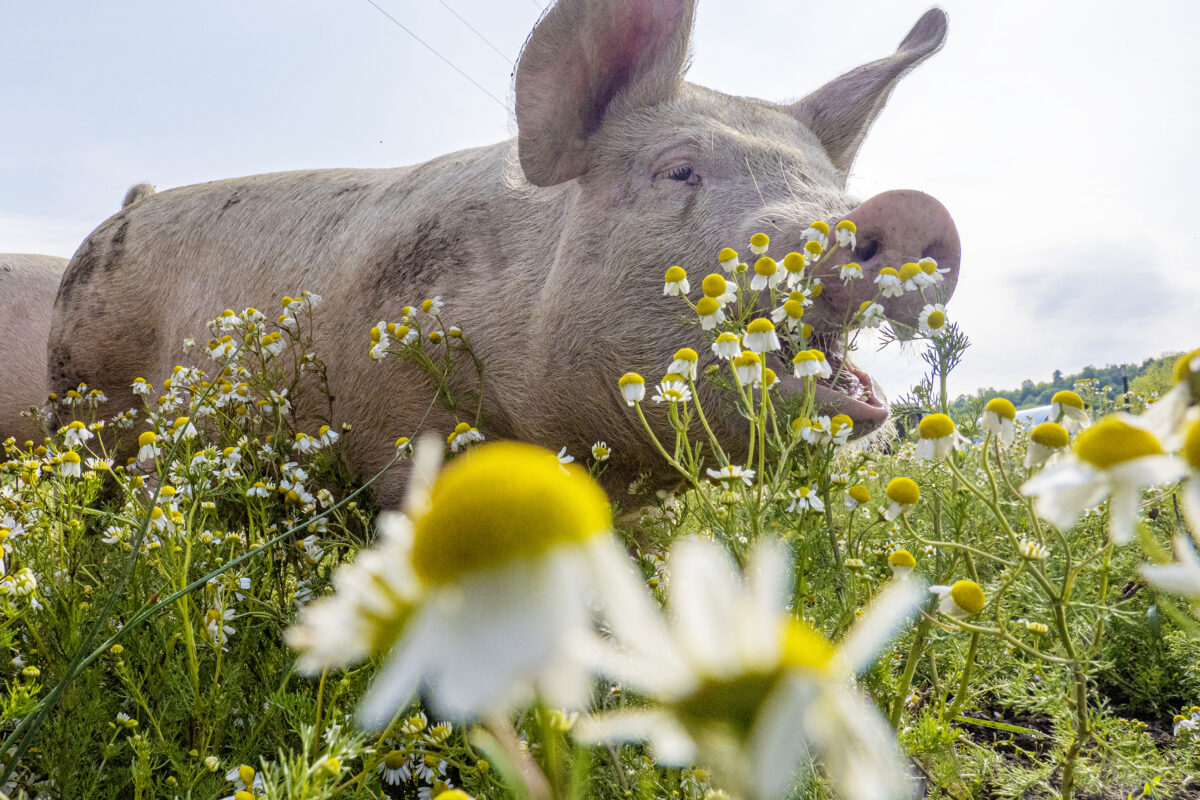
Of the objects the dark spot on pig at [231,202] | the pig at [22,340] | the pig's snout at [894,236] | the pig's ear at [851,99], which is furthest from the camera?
the pig at [22,340]

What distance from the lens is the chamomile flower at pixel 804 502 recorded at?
4.65ft

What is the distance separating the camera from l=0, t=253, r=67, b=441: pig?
585cm

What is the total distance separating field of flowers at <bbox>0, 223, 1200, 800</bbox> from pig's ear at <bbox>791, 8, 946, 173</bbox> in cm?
145

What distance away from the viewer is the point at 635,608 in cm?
35

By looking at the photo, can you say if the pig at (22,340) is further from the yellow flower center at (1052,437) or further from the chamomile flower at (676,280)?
the yellow flower center at (1052,437)

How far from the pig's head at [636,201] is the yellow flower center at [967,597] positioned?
111cm

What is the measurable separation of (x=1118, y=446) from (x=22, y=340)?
752cm

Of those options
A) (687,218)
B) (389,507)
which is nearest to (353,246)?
(389,507)

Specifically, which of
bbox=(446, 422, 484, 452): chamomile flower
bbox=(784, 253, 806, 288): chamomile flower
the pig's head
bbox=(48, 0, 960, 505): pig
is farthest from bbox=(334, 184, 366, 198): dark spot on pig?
bbox=(784, 253, 806, 288): chamomile flower

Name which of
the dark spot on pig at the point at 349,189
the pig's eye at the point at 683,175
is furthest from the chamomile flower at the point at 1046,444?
the dark spot on pig at the point at 349,189

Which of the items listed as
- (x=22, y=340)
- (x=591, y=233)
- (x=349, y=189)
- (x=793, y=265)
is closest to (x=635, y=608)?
(x=793, y=265)

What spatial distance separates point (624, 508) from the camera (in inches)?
115

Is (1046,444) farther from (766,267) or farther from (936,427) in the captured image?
(766,267)

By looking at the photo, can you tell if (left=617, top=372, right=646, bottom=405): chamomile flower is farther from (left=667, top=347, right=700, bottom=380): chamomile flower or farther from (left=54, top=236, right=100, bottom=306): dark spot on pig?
(left=54, top=236, right=100, bottom=306): dark spot on pig
